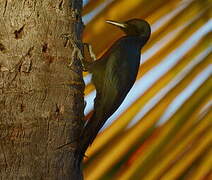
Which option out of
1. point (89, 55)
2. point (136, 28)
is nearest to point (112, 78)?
point (89, 55)

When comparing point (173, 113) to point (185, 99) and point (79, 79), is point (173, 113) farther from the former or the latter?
point (79, 79)

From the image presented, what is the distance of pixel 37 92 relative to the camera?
160 cm

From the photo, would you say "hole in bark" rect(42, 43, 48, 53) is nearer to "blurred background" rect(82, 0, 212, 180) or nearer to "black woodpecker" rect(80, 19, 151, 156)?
"black woodpecker" rect(80, 19, 151, 156)

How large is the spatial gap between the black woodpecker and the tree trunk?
0.11 meters

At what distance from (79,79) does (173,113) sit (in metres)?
1.28

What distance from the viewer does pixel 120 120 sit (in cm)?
288

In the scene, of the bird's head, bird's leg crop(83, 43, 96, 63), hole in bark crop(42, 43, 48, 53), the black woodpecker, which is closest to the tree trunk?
hole in bark crop(42, 43, 48, 53)

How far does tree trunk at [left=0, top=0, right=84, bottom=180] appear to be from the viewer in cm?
156

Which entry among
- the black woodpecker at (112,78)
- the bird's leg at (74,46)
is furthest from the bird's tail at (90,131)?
the bird's leg at (74,46)

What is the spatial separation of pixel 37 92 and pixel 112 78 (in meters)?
0.41

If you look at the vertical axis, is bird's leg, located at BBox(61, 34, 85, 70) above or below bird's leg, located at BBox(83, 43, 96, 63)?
above

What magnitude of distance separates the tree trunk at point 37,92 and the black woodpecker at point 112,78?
0.35 ft

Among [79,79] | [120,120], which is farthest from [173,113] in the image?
[79,79]

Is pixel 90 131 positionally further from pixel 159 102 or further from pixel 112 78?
pixel 159 102
